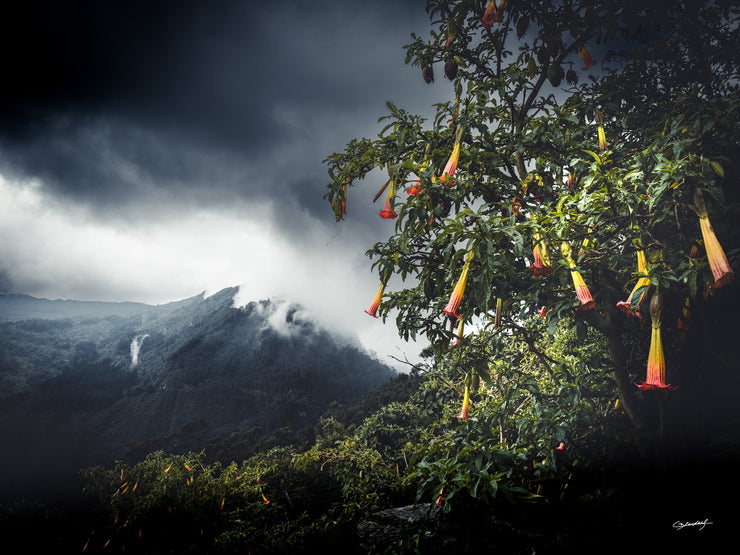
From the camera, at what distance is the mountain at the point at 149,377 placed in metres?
57.2

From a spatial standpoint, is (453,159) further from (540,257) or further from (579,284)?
(579,284)

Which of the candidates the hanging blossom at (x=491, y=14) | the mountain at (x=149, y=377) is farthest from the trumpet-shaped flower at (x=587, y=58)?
the mountain at (x=149, y=377)

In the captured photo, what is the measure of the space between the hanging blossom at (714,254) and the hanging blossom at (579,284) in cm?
57

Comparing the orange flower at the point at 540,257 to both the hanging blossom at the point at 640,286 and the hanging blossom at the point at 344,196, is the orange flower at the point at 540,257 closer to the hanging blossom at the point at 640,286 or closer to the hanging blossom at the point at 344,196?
the hanging blossom at the point at 640,286

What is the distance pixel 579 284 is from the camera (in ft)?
6.19

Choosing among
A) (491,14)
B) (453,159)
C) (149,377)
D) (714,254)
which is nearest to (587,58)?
(491,14)

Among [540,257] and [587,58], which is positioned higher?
[587,58]

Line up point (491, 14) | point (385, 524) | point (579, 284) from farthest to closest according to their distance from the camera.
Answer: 1. point (385, 524)
2. point (491, 14)
3. point (579, 284)

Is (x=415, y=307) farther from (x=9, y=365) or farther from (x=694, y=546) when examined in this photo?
(x=9, y=365)

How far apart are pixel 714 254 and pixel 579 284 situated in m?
0.66

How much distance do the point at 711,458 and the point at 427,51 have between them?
4117 millimetres

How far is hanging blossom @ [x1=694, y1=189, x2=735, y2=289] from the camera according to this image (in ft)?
5.38

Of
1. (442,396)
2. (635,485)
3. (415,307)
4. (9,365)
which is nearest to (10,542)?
(442,396)
